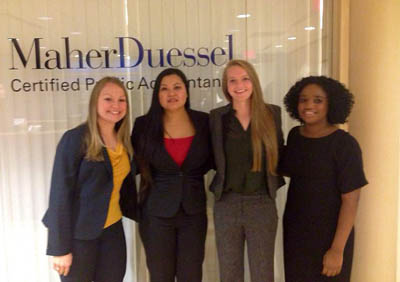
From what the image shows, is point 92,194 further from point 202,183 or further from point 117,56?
point 117,56

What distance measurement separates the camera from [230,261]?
247cm

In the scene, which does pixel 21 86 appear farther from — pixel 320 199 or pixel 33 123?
pixel 320 199

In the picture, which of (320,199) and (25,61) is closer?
(320,199)

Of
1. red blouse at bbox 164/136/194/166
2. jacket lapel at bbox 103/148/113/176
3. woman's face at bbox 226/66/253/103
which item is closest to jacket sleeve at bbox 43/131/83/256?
jacket lapel at bbox 103/148/113/176

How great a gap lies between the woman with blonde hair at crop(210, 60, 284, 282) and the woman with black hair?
130 mm

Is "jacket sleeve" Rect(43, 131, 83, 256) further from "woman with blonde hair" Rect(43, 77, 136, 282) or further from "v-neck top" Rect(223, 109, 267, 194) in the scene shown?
"v-neck top" Rect(223, 109, 267, 194)

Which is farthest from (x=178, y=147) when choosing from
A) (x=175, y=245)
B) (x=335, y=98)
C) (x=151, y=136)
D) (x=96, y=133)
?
(x=335, y=98)

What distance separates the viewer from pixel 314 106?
236cm

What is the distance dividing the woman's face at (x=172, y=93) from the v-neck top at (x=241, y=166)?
1.32ft

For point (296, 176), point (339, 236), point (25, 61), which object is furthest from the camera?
point (25, 61)

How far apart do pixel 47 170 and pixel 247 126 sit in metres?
1.77

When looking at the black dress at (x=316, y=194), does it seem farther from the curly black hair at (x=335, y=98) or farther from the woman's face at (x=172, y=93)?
the woman's face at (x=172, y=93)

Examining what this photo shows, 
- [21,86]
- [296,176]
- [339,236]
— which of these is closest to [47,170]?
[21,86]

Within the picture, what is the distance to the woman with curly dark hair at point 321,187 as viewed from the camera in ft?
7.23
